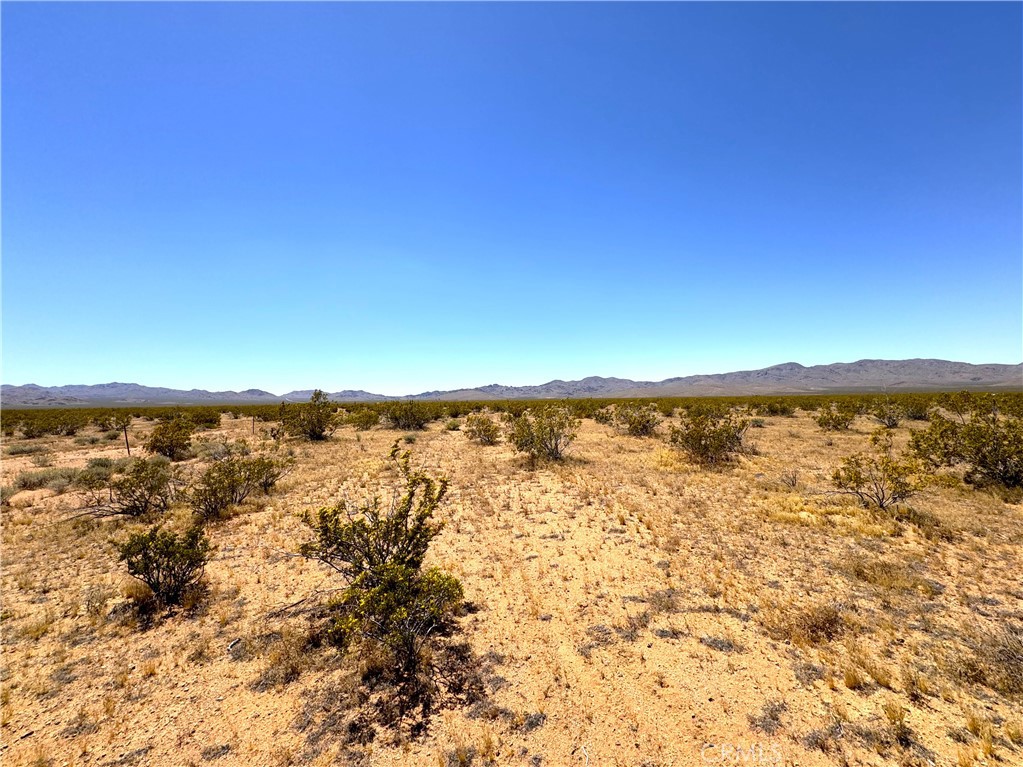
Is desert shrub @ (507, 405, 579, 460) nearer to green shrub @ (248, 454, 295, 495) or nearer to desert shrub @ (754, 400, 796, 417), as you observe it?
green shrub @ (248, 454, 295, 495)

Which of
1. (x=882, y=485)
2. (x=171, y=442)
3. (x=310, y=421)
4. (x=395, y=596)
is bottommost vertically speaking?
(x=882, y=485)

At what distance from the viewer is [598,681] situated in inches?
197

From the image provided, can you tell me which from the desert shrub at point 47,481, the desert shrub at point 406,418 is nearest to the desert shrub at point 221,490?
the desert shrub at point 47,481

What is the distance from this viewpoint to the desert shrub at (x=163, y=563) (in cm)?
694

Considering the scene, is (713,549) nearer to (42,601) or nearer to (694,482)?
(694,482)

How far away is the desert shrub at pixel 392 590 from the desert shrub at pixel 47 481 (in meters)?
13.8

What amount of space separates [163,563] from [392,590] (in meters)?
4.87

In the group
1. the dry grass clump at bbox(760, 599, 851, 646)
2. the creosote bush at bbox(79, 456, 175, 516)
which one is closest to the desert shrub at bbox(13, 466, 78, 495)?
the creosote bush at bbox(79, 456, 175, 516)

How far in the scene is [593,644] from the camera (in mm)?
5660

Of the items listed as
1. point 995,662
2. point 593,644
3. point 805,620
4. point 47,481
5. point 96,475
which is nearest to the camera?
point 995,662

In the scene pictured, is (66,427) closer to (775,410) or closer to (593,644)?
(593,644)

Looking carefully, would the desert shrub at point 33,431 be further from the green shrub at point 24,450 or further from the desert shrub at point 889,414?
the desert shrub at point 889,414

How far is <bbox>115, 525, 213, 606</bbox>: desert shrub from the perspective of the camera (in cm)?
694

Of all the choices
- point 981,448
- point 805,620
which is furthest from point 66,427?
point 981,448
